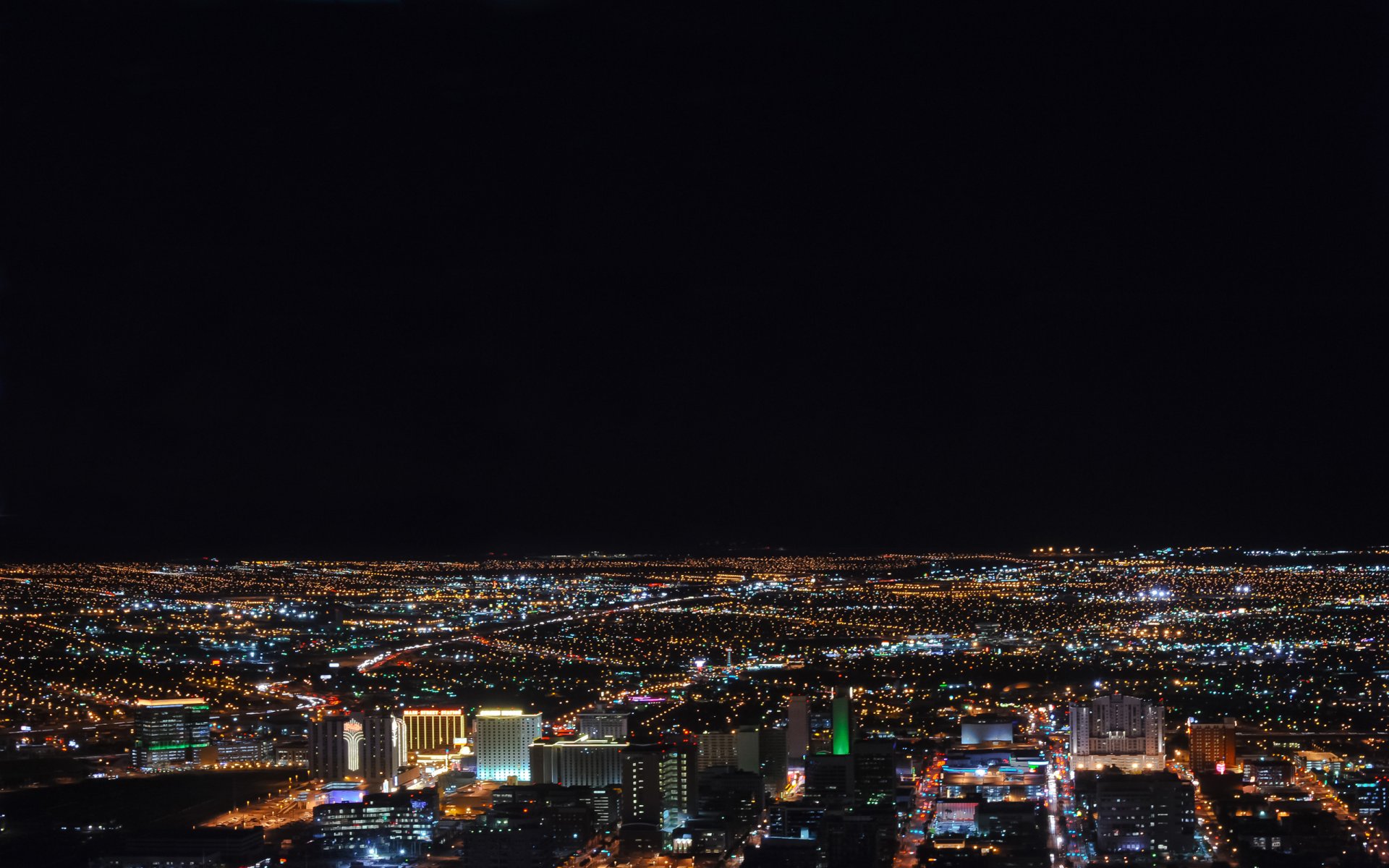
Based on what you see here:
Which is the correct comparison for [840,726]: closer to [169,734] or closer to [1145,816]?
[1145,816]

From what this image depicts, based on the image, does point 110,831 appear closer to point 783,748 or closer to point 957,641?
point 783,748

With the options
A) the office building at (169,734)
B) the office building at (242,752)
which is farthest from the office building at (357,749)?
the office building at (169,734)

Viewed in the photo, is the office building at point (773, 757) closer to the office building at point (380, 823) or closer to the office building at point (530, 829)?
the office building at point (530, 829)

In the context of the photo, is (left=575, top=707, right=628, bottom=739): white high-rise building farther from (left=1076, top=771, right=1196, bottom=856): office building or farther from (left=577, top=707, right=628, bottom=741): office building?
(left=1076, top=771, right=1196, bottom=856): office building

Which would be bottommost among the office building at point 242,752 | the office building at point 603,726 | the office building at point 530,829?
the office building at point 242,752

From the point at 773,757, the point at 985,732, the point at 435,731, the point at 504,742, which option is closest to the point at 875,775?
the point at 773,757

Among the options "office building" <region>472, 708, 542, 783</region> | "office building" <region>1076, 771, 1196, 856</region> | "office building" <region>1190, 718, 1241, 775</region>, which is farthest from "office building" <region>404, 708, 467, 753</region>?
"office building" <region>1190, 718, 1241, 775</region>
